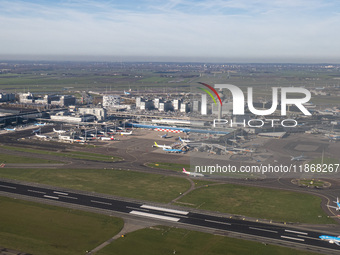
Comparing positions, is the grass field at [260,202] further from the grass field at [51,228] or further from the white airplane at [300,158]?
the grass field at [51,228]

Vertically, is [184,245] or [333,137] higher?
[333,137]

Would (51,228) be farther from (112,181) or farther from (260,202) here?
(260,202)

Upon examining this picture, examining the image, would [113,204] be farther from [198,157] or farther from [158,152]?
[158,152]

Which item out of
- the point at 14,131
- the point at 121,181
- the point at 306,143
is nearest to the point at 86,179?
the point at 121,181

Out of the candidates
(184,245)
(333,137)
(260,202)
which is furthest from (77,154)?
(333,137)

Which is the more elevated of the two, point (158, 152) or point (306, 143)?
point (306, 143)
